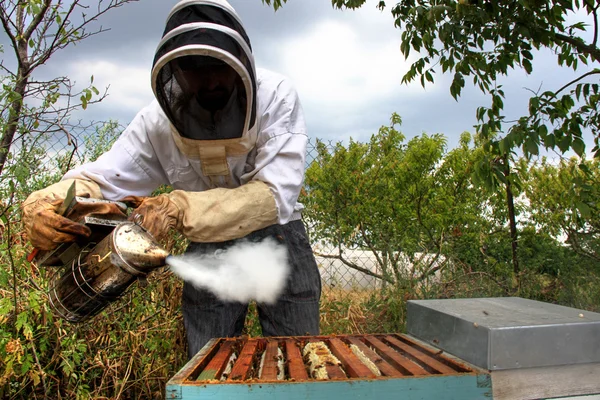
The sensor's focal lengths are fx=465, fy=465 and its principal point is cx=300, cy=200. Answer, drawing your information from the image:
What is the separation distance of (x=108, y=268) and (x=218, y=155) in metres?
0.62

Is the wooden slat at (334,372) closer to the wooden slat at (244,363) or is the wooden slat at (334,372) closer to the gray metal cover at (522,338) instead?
the wooden slat at (244,363)

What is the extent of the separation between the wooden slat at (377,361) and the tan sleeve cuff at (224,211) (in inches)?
22.5

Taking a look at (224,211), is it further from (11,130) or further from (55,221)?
(11,130)

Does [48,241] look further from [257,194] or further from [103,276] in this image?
[257,194]

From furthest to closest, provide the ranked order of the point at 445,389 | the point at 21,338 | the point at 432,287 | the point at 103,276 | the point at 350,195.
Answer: the point at 350,195
the point at 432,287
the point at 21,338
the point at 103,276
the point at 445,389

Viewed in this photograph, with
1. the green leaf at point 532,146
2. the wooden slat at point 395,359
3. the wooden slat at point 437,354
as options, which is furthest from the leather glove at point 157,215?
the green leaf at point 532,146

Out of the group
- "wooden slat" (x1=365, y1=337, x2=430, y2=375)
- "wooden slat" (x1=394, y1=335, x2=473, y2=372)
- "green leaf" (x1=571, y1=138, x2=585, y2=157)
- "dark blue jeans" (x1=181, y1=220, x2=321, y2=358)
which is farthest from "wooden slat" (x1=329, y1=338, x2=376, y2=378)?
"green leaf" (x1=571, y1=138, x2=585, y2=157)

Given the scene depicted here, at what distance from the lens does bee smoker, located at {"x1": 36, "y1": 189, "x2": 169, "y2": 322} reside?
1519mm

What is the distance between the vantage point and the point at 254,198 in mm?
1762

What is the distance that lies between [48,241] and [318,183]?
3134mm

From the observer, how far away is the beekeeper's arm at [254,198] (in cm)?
170

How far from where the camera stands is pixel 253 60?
186cm

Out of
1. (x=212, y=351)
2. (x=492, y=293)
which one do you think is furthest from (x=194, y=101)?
(x=492, y=293)

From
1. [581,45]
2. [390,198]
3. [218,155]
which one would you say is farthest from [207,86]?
[390,198]
